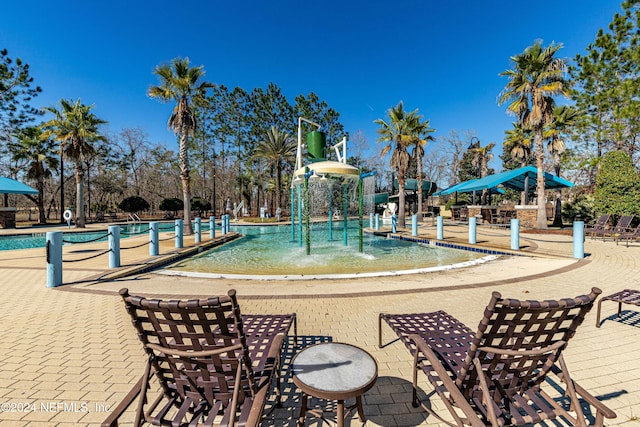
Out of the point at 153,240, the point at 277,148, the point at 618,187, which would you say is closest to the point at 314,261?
the point at 153,240

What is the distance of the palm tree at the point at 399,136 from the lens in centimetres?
2094

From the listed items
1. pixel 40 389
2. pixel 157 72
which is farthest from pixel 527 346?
pixel 157 72

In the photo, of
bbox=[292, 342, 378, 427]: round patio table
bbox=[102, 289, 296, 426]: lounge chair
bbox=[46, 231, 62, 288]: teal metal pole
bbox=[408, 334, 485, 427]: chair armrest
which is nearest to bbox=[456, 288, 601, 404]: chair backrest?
bbox=[408, 334, 485, 427]: chair armrest

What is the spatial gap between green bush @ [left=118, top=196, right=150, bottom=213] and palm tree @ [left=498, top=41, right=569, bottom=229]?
37.6 metres

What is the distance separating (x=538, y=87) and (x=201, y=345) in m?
20.5

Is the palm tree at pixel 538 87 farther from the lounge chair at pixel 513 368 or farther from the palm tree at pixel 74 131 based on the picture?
the palm tree at pixel 74 131

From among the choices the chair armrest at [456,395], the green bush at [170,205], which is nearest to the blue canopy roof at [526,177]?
the chair armrest at [456,395]

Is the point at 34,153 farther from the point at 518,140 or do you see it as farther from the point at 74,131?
the point at 518,140

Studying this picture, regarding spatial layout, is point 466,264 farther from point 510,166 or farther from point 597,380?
point 510,166

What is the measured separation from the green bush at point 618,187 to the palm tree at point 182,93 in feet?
70.3

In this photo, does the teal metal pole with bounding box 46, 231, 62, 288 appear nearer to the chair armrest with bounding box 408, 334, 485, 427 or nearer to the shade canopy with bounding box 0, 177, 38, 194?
the chair armrest with bounding box 408, 334, 485, 427

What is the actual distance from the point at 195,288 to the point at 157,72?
14.4 m

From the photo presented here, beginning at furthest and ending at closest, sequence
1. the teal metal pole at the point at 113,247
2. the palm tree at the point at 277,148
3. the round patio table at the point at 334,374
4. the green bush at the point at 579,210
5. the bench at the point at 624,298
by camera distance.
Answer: the palm tree at the point at 277,148 → the green bush at the point at 579,210 → the teal metal pole at the point at 113,247 → the bench at the point at 624,298 → the round patio table at the point at 334,374

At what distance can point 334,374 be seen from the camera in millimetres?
1872
